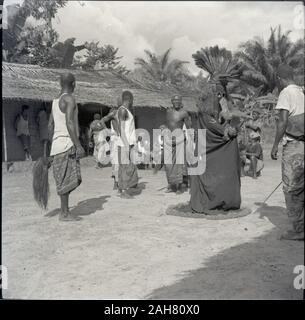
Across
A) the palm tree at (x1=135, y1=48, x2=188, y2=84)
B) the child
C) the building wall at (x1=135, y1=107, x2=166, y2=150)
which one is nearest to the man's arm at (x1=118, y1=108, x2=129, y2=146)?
the child

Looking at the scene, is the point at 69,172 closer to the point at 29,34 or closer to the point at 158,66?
the point at 29,34

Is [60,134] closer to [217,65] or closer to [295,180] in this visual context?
[217,65]

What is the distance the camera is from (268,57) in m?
21.4

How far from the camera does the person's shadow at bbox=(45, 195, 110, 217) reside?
6613 mm

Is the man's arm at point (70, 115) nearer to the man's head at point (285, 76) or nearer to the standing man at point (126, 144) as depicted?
the standing man at point (126, 144)

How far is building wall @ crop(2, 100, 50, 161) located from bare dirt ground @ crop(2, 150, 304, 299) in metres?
6.23

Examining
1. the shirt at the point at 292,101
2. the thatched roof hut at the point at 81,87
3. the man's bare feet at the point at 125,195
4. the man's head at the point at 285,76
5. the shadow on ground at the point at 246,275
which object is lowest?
the shadow on ground at the point at 246,275

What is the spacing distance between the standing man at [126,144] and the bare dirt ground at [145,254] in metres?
0.83

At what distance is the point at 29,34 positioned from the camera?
42.7 feet

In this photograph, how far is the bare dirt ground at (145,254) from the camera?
143 inches

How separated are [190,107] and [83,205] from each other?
1100cm

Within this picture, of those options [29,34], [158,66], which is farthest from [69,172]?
[158,66]

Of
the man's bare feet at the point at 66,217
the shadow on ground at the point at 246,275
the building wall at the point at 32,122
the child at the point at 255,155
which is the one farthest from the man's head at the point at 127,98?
the building wall at the point at 32,122

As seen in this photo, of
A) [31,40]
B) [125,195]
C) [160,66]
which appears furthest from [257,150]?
[160,66]
